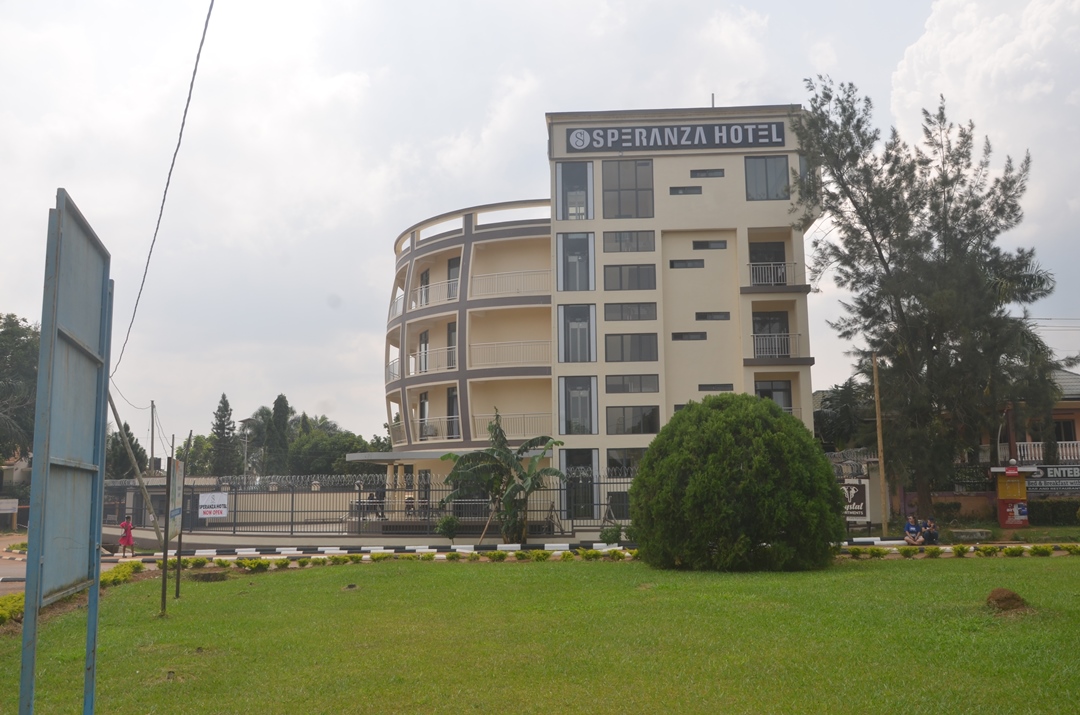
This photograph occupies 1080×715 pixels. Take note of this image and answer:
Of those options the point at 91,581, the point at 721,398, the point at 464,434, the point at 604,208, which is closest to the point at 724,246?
the point at 604,208

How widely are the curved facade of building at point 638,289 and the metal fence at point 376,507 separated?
14.2 feet

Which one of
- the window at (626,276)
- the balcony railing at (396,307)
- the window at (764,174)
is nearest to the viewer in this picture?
the window at (626,276)

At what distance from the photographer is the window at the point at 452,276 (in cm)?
3775

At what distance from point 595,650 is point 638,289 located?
27.2m

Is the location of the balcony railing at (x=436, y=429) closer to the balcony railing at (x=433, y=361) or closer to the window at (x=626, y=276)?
the balcony railing at (x=433, y=361)

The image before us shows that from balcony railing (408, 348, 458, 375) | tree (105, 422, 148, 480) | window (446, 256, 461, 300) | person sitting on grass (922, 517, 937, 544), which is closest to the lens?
person sitting on grass (922, 517, 937, 544)

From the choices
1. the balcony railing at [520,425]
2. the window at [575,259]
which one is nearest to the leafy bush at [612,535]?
the balcony railing at [520,425]

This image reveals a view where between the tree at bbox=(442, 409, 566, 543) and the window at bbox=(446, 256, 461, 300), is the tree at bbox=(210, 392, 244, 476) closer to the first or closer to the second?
the window at bbox=(446, 256, 461, 300)

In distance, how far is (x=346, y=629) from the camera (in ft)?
34.5

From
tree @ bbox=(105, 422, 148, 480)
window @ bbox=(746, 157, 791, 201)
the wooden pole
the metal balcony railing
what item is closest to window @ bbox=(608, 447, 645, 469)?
the metal balcony railing

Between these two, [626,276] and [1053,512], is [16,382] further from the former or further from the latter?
[1053,512]

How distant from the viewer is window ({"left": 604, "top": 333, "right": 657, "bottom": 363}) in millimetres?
34938

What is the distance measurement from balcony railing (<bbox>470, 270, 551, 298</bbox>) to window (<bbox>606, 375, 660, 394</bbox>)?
15.2ft

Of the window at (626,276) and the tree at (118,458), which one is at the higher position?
the window at (626,276)
